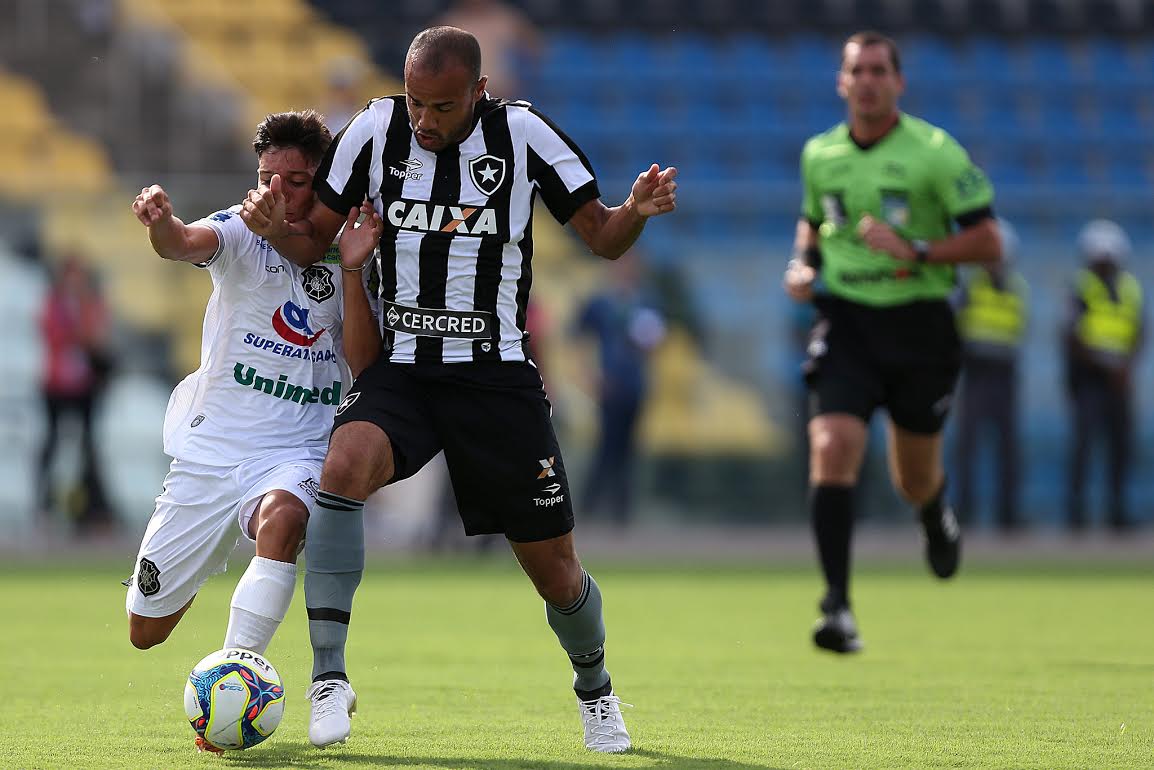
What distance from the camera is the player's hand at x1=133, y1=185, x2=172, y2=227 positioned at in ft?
15.2

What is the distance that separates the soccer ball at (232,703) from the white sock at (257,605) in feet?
0.50

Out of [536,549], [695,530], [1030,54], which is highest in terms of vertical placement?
[1030,54]

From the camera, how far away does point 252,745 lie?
14.6ft

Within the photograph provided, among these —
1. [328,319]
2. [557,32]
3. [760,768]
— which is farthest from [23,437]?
[760,768]

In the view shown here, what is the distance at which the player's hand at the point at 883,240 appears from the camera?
6.95 metres

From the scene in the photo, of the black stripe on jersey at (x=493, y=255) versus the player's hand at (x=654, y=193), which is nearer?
the player's hand at (x=654, y=193)

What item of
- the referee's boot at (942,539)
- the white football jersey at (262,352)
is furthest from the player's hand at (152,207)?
the referee's boot at (942,539)

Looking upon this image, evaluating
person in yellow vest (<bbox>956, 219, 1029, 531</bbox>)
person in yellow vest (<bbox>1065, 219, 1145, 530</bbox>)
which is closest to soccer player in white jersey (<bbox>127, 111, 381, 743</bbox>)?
person in yellow vest (<bbox>956, 219, 1029, 531</bbox>)

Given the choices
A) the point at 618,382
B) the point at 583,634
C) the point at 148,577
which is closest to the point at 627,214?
the point at 583,634

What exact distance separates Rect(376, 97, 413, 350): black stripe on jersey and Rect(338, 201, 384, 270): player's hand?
4 centimetres

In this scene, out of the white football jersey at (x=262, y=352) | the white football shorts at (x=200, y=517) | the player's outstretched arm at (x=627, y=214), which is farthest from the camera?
the white football jersey at (x=262, y=352)

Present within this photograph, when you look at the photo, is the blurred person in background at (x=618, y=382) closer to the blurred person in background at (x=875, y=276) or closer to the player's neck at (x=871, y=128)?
the blurred person in background at (x=875, y=276)

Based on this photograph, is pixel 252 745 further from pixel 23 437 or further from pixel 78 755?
pixel 23 437

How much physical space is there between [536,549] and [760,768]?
0.85 meters
